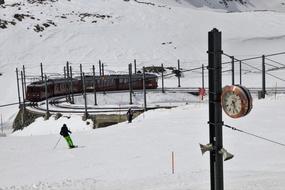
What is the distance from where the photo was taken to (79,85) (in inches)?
2430

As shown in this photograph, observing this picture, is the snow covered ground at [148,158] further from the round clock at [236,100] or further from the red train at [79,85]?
the red train at [79,85]

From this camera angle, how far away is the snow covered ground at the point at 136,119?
16484 millimetres

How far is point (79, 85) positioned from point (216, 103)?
53.5m

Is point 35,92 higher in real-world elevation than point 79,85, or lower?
lower

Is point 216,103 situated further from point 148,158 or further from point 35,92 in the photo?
point 35,92

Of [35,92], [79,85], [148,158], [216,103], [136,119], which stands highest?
[216,103]

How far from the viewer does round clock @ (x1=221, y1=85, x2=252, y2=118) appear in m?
8.55

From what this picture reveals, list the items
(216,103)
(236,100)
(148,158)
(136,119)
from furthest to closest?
1. (136,119)
2. (148,158)
3. (216,103)
4. (236,100)

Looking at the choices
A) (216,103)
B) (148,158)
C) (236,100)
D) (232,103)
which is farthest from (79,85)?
(236,100)

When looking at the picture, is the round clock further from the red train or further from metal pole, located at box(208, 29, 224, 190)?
the red train

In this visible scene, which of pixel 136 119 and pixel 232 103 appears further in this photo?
pixel 136 119

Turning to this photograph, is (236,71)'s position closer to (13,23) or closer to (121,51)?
(121,51)

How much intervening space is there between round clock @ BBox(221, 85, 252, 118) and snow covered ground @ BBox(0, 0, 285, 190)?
16.7ft

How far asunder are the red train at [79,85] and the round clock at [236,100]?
48.1 metres
